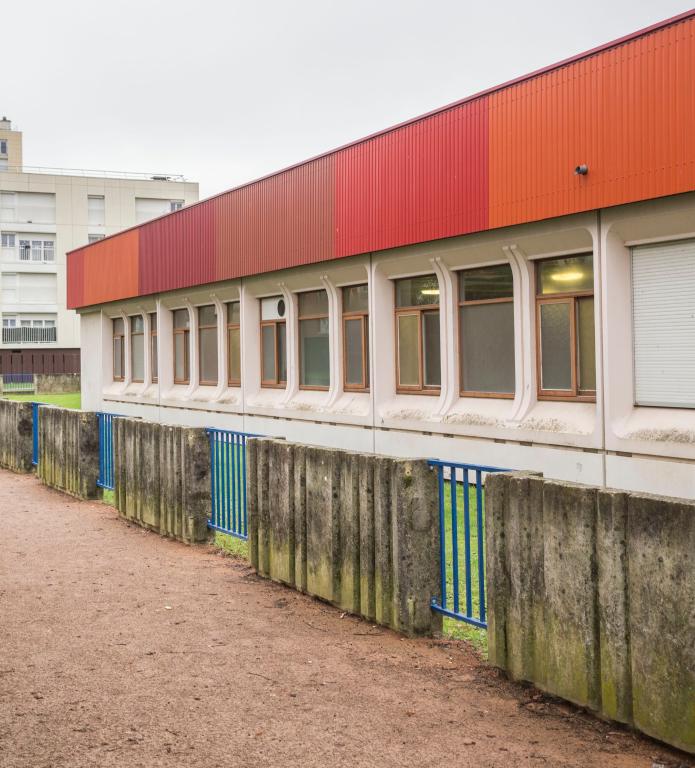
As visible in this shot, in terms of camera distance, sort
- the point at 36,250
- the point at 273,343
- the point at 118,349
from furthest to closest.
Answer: the point at 36,250 < the point at 118,349 < the point at 273,343

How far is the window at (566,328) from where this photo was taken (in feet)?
46.0

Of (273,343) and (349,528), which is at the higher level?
(273,343)

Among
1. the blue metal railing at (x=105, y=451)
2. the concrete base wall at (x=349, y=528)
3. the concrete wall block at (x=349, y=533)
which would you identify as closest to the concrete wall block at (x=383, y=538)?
the concrete base wall at (x=349, y=528)

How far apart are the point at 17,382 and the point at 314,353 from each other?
155ft

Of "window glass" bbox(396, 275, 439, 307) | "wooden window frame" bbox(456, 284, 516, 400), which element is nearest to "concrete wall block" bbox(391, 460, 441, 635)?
"wooden window frame" bbox(456, 284, 516, 400)

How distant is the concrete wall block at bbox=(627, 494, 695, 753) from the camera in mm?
4723

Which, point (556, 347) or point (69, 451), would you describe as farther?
point (69, 451)

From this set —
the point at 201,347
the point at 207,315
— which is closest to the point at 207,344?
the point at 201,347

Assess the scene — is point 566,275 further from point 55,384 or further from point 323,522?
point 55,384

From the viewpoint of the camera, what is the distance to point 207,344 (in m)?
26.4

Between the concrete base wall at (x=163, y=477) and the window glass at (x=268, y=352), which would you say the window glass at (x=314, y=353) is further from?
the concrete base wall at (x=163, y=477)

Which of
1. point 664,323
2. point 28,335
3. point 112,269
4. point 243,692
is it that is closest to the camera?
point 243,692

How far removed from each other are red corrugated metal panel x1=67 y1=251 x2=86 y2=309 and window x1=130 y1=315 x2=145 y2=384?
3703 mm

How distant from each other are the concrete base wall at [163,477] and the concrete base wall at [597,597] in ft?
16.8
